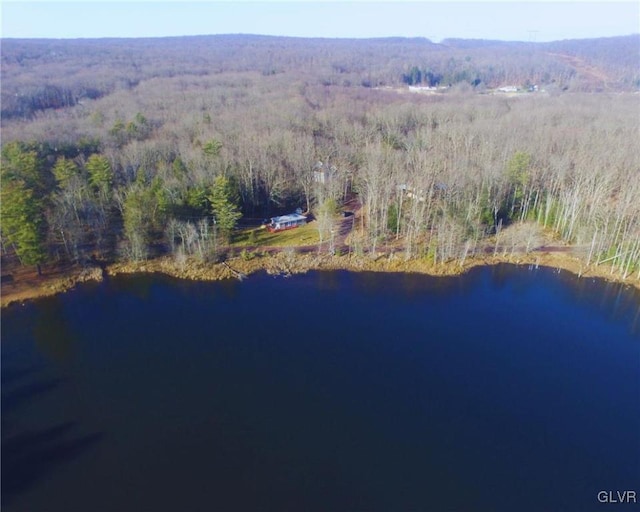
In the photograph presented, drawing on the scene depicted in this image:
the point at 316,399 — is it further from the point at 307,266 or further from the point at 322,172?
the point at 322,172

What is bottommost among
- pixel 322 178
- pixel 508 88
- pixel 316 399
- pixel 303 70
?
pixel 316 399

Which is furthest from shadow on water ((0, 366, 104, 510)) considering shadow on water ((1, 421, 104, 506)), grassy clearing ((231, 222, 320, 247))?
grassy clearing ((231, 222, 320, 247))

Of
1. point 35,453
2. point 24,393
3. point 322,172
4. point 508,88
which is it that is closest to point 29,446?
point 35,453

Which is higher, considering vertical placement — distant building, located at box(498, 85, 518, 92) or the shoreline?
distant building, located at box(498, 85, 518, 92)

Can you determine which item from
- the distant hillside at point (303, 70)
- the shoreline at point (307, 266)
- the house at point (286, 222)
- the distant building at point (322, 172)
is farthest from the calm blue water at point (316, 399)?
the distant hillside at point (303, 70)

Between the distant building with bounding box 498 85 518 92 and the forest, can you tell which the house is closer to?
the forest
